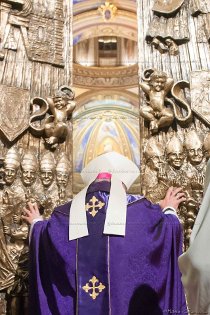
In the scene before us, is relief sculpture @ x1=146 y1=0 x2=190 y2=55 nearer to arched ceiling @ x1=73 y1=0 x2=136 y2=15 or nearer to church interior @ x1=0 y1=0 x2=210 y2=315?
church interior @ x1=0 y1=0 x2=210 y2=315

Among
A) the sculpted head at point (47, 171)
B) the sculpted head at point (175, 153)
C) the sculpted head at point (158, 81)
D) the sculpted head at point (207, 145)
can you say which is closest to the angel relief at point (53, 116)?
the sculpted head at point (47, 171)

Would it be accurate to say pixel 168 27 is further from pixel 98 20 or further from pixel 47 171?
pixel 98 20

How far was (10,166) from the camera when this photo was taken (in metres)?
3.92

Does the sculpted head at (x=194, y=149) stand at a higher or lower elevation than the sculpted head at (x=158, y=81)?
lower

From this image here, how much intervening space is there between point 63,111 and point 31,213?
0.88m

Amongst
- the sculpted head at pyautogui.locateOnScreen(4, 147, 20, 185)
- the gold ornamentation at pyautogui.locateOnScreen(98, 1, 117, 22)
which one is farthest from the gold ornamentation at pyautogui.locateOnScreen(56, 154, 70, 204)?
the gold ornamentation at pyautogui.locateOnScreen(98, 1, 117, 22)

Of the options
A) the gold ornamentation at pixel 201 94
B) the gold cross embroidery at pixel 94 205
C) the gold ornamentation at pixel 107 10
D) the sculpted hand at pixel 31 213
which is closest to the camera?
the gold cross embroidery at pixel 94 205

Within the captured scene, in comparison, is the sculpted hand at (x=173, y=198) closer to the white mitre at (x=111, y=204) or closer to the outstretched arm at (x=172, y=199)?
the outstretched arm at (x=172, y=199)

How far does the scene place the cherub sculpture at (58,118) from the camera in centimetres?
403

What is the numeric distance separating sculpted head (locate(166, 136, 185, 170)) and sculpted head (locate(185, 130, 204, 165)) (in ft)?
0.18

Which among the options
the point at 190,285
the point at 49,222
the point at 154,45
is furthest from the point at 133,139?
the point at 190,285

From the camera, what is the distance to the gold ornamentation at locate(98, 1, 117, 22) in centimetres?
716

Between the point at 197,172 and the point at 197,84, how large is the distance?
29.8 inches

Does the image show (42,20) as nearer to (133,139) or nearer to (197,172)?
(197,172)
